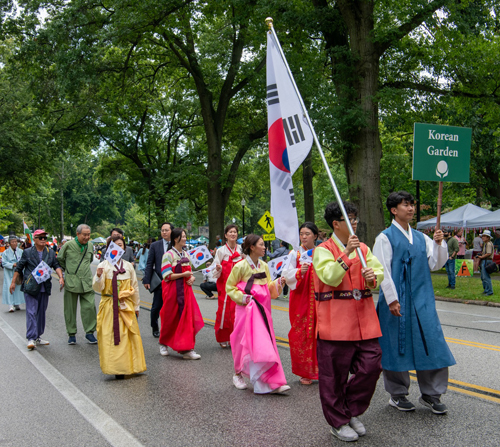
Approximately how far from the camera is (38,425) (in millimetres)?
4688

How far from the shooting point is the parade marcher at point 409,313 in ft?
14.6

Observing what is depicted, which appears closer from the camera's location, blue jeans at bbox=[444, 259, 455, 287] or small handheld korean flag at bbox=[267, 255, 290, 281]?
small handheld korean flag at bbox=[267, 255, 290, 281]

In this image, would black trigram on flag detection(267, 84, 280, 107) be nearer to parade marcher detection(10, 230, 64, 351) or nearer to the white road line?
the white road line

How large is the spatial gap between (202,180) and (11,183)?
456 inches

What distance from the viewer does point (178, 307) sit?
754 cm

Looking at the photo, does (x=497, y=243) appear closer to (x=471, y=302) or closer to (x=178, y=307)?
(x=471, y=302)

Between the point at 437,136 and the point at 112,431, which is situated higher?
the point at 437,136

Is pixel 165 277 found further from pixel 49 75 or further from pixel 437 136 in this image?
pixel 49 75

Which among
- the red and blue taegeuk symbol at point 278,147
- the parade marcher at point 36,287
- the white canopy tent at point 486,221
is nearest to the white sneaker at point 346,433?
the red and blue taegeuk symbol at point 278,147

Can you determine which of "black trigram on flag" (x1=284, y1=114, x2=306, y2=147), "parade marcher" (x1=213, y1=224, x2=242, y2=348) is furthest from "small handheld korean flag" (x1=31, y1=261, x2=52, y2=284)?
"black trigram on flag" (x1=284, y1=114, x2=306, y2=147)

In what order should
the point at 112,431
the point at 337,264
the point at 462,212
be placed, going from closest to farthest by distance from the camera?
the point at 337,264 → the point at 112,431 → the point at 462,212

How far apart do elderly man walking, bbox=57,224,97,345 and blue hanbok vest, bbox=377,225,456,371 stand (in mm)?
5388

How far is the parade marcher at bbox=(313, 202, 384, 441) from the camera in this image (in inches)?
159

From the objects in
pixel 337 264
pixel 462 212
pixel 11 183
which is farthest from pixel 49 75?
pixel 337 264
